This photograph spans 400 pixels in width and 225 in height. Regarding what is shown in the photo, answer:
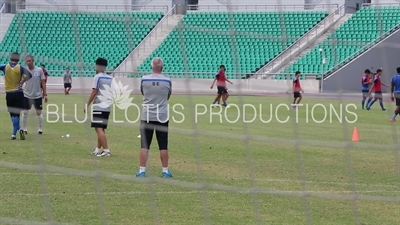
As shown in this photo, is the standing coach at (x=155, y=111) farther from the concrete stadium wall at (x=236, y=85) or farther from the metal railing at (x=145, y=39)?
the concrete stadium wall at (x=236, y=85)

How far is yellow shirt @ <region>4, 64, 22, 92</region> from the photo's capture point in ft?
45.1

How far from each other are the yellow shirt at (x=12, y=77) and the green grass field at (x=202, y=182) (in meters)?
1.03

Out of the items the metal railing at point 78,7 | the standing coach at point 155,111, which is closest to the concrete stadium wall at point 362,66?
the metal railing at point 78,7

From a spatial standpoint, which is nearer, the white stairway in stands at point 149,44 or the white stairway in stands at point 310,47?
the white stairway in stands at point 310,47

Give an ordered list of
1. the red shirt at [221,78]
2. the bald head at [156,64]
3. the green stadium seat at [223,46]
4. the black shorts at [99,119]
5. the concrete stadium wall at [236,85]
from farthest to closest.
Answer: the concrete stadium wall at [236,85]
the green stadium seat at [223,46]
the red shirt at [221,78]
the black shorts at [99,119]
the bald head at [156,64]

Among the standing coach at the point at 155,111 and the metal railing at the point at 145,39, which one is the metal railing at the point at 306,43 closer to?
the metal railing at the point at 145,39

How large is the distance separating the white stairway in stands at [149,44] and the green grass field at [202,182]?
14122 mm

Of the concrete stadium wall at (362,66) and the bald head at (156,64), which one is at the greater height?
the concrete stadium wall at (362,66)

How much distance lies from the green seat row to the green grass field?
7.67m

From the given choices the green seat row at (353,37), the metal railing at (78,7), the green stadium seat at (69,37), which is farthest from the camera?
the green seat row at (353,37)

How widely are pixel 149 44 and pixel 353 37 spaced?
1016 centimetres

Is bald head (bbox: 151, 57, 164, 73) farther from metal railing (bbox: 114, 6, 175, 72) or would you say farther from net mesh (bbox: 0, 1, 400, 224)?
metal railing (bbox: 114, 6, 175, 72)

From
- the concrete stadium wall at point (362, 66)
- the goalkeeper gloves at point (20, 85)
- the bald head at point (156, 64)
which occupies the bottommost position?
the goalkeeper gloves at point (20, 85)

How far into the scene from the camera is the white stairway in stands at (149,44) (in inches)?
1172
